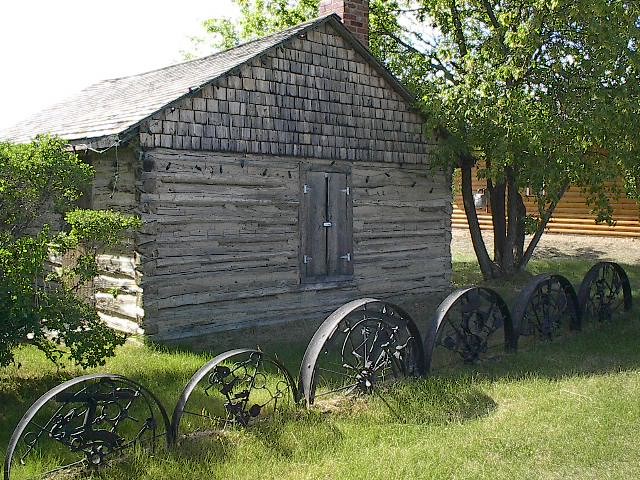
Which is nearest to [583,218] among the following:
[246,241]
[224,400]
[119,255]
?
[246,241]

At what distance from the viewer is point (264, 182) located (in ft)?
34.7

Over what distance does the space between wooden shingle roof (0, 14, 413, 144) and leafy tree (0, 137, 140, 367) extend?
135cm

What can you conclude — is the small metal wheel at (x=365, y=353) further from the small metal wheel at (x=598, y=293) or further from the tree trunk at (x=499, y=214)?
the tree trunk at (x=499, y=214)

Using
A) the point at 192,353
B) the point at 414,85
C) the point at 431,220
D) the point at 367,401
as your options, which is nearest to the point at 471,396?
the point at 367,401

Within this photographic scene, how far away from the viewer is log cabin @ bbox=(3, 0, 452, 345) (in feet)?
31.0

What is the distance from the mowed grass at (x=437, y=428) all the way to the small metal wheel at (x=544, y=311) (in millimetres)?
707

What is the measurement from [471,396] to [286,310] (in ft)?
15.5

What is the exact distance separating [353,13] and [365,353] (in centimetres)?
748

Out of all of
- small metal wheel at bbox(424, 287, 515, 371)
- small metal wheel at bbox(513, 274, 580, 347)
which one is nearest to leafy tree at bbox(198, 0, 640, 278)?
small metal wheel at bbox(513, 274, 580, 347)

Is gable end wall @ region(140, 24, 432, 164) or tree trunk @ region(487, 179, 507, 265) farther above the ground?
gable end wall @ region(140, 24, 432, 164)

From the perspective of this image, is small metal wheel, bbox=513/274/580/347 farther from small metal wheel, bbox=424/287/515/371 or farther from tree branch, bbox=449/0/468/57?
tree branch, bbox=449/0/468/57

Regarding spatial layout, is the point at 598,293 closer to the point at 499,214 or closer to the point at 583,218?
the point at 499,214

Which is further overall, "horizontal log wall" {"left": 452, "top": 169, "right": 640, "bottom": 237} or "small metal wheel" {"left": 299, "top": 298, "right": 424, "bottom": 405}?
"horizontal log wall" {"left": 452, "top": 169, "right": 640, "bottom": 237}

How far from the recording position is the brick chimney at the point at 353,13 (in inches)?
479
